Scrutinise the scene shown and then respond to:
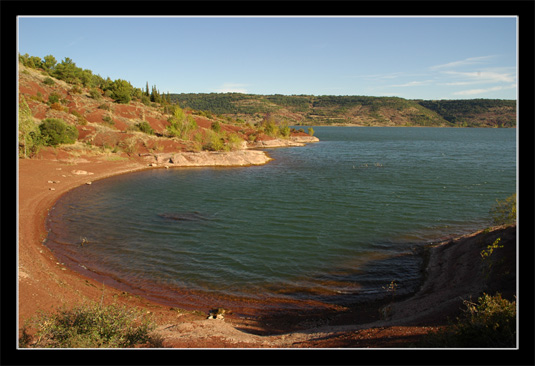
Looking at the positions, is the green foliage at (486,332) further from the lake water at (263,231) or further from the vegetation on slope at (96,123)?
the vegetation on slope at (96,123)

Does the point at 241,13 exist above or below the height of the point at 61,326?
above

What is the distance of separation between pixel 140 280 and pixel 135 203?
1216 cm

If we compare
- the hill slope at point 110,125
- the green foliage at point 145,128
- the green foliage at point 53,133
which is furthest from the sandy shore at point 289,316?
the green foliage at point 145,128

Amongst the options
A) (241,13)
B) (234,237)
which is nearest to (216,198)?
(234,237)

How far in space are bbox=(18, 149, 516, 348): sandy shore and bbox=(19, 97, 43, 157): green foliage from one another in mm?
18771

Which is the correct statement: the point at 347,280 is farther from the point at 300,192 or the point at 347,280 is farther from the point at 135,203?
the point at 135,203

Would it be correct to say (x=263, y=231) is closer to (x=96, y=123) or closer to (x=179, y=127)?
(x=179, y=127)

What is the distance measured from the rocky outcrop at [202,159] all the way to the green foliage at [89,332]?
35.2m

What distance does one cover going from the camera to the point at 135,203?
2394 cm

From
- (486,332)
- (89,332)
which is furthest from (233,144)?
(486,332)

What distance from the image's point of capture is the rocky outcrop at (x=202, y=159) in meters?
41.4

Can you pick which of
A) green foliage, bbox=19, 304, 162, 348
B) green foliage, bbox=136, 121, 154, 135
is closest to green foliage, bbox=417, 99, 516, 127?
green foliage, bbox=136, 121, 154, 135

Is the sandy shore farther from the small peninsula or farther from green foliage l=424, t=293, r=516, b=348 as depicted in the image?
green foliage l=424, t=293, r=516, b=348

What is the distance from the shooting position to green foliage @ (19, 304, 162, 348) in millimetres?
6086
